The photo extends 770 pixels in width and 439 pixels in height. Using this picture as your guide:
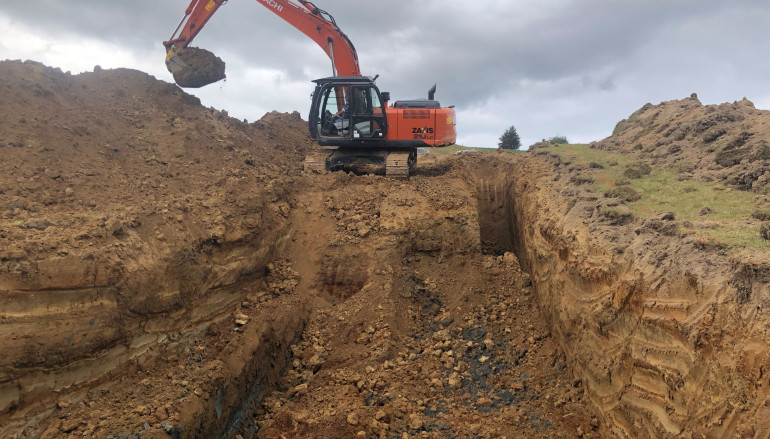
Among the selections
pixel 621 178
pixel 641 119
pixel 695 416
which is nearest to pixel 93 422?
pixel 695 416

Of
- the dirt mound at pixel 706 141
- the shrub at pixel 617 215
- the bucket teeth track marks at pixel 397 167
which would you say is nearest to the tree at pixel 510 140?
the dirt mound at pixel 706 141

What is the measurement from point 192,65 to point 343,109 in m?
4.00

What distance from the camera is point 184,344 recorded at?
6.45m

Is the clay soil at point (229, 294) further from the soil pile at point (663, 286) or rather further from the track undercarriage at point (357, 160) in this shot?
the track undercarriage at point (357, 160)

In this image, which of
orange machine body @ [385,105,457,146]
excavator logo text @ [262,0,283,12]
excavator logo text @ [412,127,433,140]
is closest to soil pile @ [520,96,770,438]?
orange machine body @ [385,105,457,146]

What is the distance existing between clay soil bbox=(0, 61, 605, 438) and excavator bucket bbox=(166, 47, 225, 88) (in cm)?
86

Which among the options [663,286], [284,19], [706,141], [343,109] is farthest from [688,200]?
[284,19]

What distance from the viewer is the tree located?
25.7m

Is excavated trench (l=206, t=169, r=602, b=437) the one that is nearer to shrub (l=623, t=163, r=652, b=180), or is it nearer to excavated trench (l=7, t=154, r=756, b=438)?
excavated trench (l=7, t=154, r=756, b=438)

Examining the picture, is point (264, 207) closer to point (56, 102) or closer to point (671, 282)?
point (56, 102)

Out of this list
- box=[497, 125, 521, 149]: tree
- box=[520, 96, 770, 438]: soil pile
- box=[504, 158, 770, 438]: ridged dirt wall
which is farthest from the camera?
box=[497, 125, 521, 149]: tree

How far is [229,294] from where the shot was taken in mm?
7461

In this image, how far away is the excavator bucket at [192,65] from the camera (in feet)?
38.7

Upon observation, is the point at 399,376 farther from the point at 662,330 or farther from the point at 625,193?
the point at 625,193
